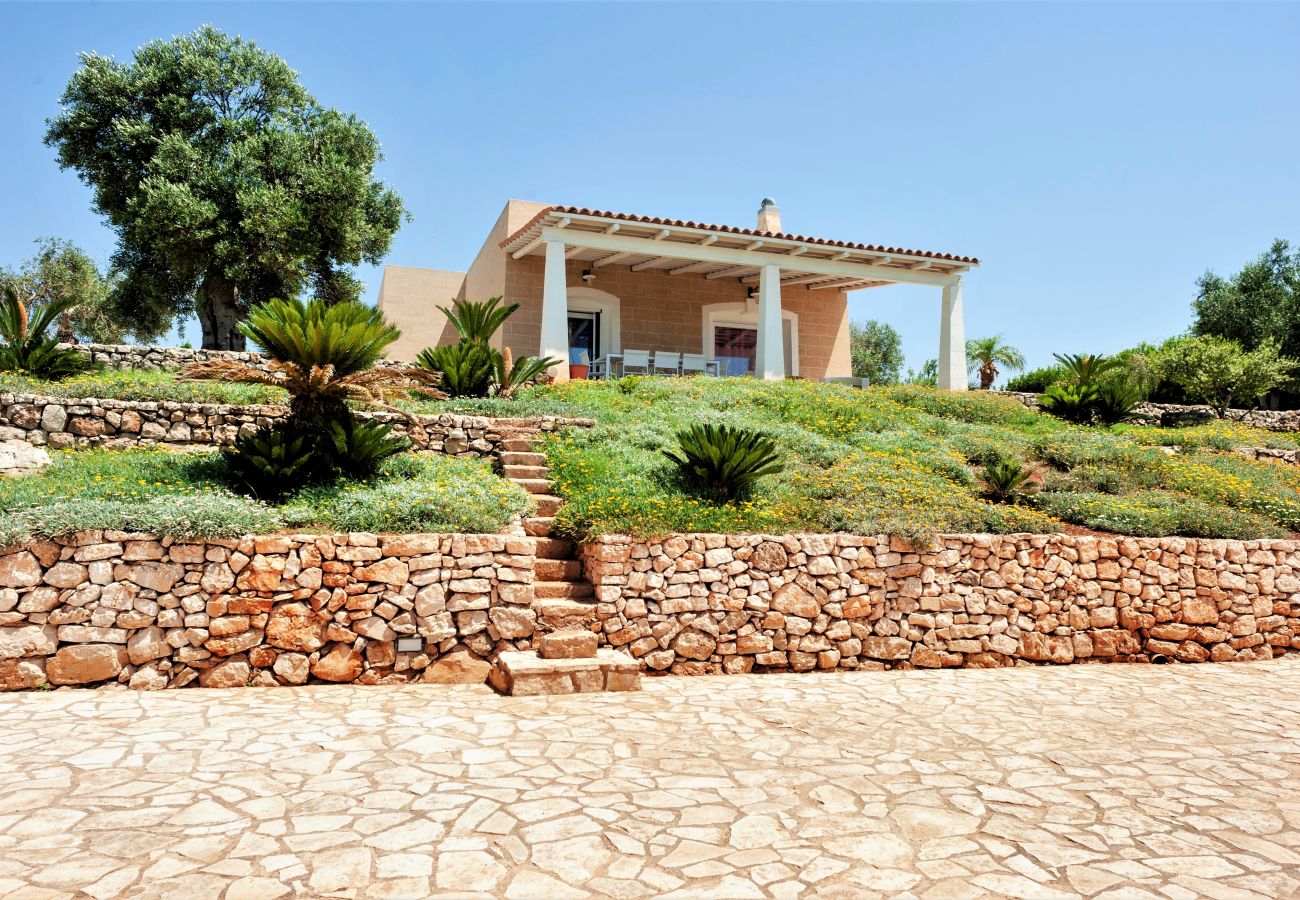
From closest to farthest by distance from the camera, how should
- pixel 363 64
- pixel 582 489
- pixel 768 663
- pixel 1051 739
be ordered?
pixel 1051 739, pixel 768 663, pixel 582 489, pixel 363 64

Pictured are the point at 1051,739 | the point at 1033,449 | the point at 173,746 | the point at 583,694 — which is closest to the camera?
the point at 173,746

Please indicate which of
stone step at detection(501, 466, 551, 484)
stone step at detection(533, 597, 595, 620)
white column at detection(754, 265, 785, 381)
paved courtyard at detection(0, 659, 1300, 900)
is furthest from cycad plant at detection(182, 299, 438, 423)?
white column at detection(754, 265, 785, 381)

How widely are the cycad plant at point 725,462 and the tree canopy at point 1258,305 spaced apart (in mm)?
20991

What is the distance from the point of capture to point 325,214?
16.7 metres

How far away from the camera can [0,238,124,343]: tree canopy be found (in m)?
26.1

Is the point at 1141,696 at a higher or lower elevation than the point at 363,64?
lower

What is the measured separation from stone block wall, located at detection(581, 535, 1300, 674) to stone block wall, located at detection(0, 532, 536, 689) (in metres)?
1.23

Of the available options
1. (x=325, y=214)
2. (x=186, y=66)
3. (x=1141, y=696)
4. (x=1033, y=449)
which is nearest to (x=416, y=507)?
(x=1141, y=696)

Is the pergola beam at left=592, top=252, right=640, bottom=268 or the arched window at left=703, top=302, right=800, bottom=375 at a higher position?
the pergola beam at left=592, top=252, right=640, bottom=268

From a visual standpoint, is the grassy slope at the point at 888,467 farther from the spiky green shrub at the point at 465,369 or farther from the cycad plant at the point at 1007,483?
the spiky green shrub at the point at 465,369

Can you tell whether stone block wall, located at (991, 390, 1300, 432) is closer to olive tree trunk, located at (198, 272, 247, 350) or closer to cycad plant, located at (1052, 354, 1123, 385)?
cycad plant, located at (1052, 354, 1123, 385)

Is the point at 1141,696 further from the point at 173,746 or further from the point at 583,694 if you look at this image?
the point at 173,746

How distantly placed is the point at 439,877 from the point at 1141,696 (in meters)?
6.86

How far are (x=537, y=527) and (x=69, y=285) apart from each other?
25.8 meters
